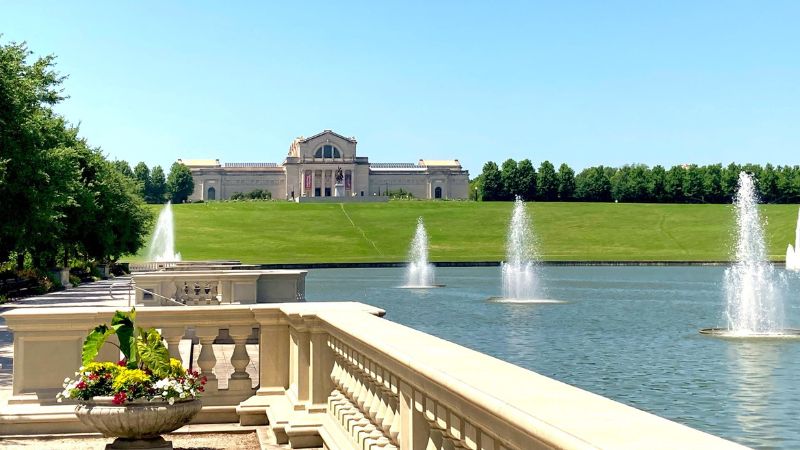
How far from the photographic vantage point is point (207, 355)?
434 inches

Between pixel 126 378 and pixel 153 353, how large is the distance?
509 mm

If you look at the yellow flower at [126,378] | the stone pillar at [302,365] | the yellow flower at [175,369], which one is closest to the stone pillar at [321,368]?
the stone pillar at [302,365]

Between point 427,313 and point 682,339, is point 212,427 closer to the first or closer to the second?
point 682,339

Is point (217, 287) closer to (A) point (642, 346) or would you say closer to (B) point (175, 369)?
(A) point (642, 346)

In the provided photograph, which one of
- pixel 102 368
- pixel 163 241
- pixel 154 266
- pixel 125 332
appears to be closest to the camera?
pixel 102 368

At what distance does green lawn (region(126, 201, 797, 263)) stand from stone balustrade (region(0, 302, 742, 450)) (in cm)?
10560

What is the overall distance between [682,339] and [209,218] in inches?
5263

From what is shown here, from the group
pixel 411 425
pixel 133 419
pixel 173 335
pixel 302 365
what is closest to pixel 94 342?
pixel 133 419

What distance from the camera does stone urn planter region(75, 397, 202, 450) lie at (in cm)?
890

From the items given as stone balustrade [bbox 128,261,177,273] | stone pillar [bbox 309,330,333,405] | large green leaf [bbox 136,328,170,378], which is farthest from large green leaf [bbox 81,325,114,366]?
stone balustrade [bbox 128,261,177,273]

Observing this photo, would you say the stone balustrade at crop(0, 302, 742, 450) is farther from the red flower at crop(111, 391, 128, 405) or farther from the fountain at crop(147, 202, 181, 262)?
the fountain at crop(147, 202, 181, 262)

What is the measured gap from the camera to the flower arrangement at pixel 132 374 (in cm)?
899

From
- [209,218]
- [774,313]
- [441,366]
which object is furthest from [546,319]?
[209,218]

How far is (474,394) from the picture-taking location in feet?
14.3
